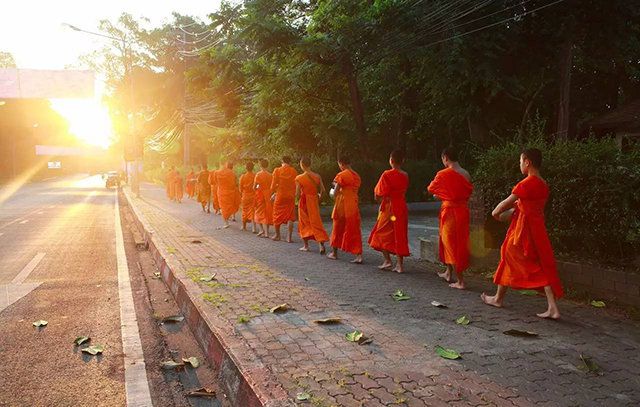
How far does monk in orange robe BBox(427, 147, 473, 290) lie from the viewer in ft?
22.2

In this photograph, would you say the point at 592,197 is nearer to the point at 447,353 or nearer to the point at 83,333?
the point at 447,353

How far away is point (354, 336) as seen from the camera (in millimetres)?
4578

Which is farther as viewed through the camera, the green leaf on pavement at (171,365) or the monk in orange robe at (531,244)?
the monk in orange robe at (531,244)

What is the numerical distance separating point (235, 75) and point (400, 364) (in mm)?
20563

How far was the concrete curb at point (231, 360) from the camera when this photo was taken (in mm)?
3404

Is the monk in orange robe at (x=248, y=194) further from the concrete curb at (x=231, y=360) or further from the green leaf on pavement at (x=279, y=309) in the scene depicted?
the green leaf on pavement at (x=279, y=309)

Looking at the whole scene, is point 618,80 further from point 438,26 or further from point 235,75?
point 235,75

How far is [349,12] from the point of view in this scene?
1697cm

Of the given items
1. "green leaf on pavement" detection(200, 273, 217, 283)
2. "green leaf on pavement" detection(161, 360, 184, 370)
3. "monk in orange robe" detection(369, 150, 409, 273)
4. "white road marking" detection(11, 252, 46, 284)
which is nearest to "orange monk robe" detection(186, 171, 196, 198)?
"white road marking" detection(11, 252, 46, 284)

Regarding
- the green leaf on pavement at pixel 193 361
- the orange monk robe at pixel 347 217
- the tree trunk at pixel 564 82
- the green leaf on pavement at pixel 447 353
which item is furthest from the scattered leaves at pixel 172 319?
the tree trunk at pixel 564 82

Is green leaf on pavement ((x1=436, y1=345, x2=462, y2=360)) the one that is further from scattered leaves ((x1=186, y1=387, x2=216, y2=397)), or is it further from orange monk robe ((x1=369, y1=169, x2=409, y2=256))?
orange monk robe ((x1=369, y1=169, x2=409, y2=256))

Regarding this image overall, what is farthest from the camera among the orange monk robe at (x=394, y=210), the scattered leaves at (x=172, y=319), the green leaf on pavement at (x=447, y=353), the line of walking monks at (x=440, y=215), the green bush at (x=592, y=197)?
the orange monk robe at (x=394, y=210)

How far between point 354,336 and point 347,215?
14.5 feet

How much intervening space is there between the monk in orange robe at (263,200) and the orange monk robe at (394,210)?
4.78 meters
